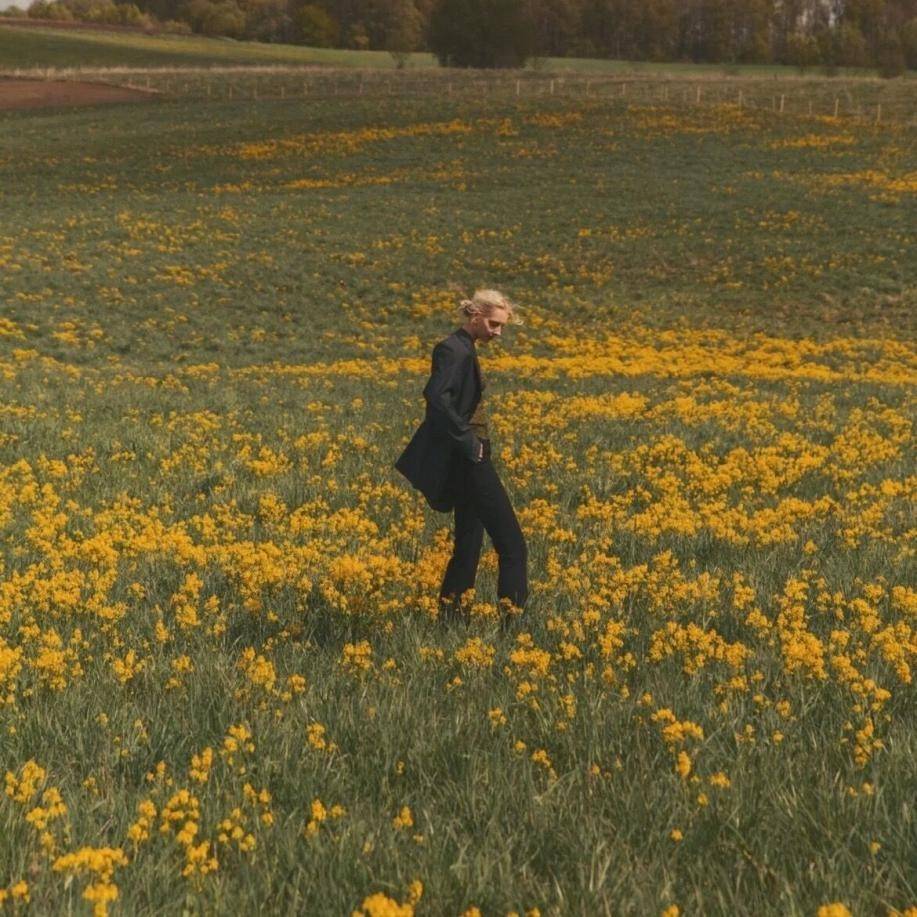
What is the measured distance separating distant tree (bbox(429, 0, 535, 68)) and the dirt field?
126 feet

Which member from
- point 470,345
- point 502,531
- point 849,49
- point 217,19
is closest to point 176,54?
point 217,19

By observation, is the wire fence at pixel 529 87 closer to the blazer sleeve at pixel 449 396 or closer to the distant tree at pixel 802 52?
the distant tree at pixel 802 52

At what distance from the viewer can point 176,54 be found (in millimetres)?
99625

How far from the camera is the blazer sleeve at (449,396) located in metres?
5.56

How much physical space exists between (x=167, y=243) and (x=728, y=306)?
1919 cm

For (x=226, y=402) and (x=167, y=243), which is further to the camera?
(x=167, y=243)

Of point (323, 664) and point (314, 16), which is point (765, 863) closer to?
point (323, 664)

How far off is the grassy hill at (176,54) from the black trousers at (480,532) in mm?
91968

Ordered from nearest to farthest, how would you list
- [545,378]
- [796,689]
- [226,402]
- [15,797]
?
[15,797] → [796,689] → [226,402] → [545,378]

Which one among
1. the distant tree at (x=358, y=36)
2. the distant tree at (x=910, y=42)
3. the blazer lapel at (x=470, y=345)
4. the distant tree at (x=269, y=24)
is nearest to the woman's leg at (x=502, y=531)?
the blazer lapel at (x=470, y=345)

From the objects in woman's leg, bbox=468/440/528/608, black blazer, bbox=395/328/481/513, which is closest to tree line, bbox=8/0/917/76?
black blazer, bbox=395/328/481/513

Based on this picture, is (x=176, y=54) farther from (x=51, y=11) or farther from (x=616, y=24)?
(x=616, y=24)

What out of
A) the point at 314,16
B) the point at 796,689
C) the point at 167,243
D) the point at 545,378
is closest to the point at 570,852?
the point at 796,689

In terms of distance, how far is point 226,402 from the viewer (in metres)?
15.1
